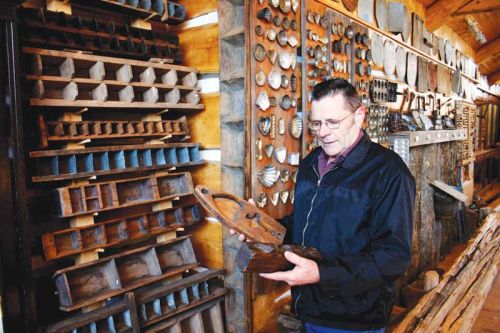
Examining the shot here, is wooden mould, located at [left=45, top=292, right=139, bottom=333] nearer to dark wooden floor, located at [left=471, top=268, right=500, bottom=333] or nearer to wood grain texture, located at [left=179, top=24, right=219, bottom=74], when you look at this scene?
wood grain texture, located at [left=179, top=24, right=219, bottom=74]

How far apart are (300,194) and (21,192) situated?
1.40m

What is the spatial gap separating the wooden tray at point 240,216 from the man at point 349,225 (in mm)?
155

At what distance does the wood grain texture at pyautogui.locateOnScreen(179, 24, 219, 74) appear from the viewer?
2.99m

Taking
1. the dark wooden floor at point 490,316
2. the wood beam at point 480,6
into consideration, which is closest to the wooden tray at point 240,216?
the dark wooden floor at point 490,316

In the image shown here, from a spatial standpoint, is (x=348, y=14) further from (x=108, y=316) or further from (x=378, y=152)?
(x=108, y=316)

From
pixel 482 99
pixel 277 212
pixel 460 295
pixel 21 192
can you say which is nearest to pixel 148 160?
pixel 21 192

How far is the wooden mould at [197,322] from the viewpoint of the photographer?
2.61 m

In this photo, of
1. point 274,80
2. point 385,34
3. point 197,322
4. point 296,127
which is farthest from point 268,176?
point 385,34

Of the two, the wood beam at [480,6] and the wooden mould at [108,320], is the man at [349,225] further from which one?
the wood beam at [480,6]

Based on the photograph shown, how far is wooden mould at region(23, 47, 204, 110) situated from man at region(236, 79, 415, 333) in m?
1.36

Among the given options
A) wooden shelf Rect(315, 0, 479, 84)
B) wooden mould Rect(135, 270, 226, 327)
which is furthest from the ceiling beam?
wooden mould Rect(135, 270, 226, 327)

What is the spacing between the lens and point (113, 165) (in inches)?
101

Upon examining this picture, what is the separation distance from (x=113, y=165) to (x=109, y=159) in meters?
0.05

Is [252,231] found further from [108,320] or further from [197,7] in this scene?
[197,7]
